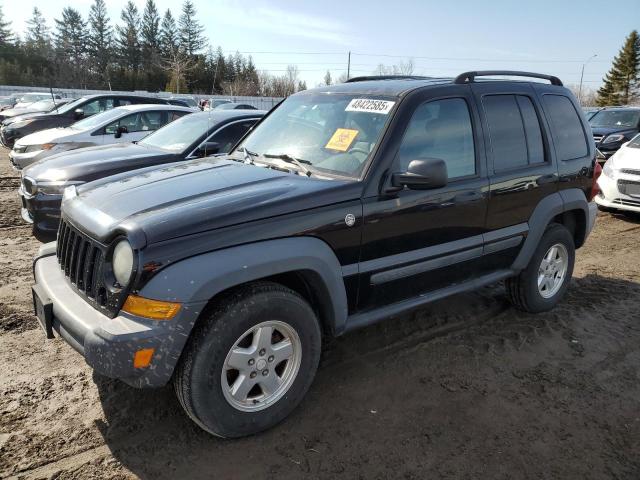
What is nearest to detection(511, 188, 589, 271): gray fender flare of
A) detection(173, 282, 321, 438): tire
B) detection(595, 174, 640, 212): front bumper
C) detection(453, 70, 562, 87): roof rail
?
detection(453, 70, 562, 87): roof rail

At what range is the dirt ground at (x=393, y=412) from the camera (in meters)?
2.61

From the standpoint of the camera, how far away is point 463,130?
359 centimetres

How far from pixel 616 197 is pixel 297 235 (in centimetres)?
732

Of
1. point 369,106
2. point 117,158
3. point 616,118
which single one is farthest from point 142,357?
point 616,118

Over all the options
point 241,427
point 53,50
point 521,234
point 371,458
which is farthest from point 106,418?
point 53,50

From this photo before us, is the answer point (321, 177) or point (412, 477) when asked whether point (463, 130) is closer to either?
point (321, 177)

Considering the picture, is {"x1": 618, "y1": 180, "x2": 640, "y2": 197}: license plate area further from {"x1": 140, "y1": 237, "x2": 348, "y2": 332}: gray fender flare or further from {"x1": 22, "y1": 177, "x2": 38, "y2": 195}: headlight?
{"x1": 22, "y1": 177, "x2": 38, "y2": 195}: headlight

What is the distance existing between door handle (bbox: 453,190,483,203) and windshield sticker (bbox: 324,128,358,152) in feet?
2.74

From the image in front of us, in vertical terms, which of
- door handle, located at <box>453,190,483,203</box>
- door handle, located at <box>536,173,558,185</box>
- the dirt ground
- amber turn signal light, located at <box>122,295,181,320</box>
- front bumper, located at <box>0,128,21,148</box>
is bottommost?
the dirt ground

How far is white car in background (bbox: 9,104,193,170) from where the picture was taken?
8.65 meters

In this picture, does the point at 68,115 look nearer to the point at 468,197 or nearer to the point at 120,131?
the point at 120,131

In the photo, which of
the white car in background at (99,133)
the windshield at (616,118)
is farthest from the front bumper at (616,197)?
the white car in background at (99,133)

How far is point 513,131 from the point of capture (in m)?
3.94

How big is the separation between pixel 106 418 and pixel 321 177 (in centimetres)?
193
